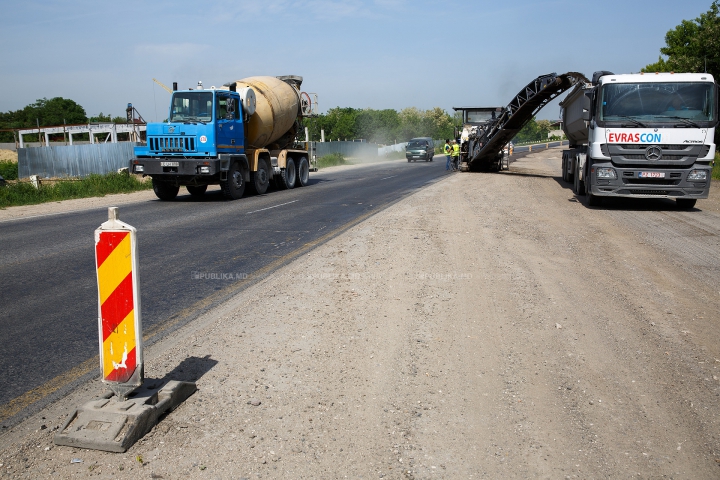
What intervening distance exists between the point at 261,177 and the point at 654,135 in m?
11.9

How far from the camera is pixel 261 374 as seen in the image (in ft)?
14.2

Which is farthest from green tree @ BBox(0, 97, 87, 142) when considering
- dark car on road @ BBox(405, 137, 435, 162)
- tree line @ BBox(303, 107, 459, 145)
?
dark car on road @ BBox(405, 137, 435, 162)

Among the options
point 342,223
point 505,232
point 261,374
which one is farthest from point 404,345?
point 342,223

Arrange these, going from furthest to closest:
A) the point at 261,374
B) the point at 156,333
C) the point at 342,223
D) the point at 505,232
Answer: the point at 342,223
the point at 505,232
the point at 156,333
the point at 261,374

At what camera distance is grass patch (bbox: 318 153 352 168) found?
46.8 meters

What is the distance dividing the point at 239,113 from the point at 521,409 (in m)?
15.3

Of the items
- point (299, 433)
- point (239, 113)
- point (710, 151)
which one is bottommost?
point (299, 433)

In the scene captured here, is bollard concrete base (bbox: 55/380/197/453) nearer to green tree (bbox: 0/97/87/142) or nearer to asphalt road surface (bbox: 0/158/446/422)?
asphalt road surface (bbox: 0/158/446/422)

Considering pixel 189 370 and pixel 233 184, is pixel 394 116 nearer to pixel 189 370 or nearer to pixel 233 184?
pixel 233 184

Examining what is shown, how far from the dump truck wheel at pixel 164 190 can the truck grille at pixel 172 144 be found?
4.88 feet

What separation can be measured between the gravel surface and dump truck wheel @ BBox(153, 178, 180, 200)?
36.1 feet

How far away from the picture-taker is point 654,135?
508 inches

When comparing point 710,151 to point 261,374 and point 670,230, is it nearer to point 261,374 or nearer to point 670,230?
point 670,230

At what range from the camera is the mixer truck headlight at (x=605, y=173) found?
13.3 metres
